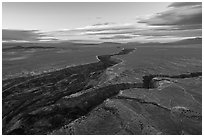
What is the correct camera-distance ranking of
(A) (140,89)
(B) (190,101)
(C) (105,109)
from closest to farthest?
(C) (105,109), (B) (190,101), (A) (140,89)

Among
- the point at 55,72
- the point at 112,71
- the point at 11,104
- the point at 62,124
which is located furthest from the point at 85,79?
the point at 62,124

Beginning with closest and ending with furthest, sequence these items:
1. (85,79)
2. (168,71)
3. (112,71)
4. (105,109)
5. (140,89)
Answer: (105,109) < (140,89) < (85,79) < (112,71) < (168,71)

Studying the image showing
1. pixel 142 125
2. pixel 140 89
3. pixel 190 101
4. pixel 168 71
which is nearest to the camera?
pixel 142 125

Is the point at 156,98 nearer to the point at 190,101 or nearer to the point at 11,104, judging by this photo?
the point at 190,101

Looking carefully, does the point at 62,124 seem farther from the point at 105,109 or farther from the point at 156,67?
the point at 156,67

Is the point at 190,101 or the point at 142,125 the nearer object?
the point at 142,125

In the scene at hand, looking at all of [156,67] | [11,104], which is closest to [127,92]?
[11,104]
